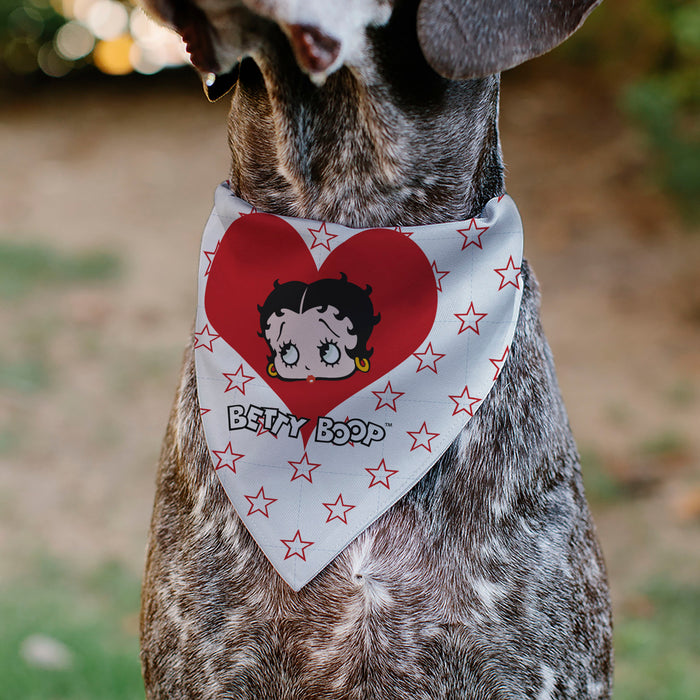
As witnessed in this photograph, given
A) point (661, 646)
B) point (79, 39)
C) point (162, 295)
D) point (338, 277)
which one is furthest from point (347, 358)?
point (79, 39)

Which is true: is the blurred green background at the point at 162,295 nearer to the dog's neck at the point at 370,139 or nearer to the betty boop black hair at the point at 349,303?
the betty boop black hair at the point at 349,303

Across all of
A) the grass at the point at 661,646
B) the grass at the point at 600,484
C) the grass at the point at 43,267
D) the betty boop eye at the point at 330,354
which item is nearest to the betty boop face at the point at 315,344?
the betty boop eye at the point at 330,354

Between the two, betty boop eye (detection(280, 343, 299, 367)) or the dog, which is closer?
the dog

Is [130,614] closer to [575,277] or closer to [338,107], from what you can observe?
[338,107]

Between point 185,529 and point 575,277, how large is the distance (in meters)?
5.68

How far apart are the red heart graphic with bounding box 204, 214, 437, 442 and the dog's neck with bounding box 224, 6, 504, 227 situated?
3.0 inches

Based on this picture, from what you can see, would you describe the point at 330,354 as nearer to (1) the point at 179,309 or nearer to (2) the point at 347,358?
(2) the point at 347,358

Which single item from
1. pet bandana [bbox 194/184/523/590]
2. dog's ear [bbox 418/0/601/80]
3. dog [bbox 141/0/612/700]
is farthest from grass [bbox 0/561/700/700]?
dog's ear [bbox 418/0/601/80]

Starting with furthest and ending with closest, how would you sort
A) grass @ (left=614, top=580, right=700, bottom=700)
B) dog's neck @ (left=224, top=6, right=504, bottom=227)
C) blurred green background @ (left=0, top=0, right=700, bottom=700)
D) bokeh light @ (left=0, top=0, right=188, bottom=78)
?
bokeh light @ (left=0, top=0, right=188, bottom=78) → blurred green background @ (left=0, top=0, right=700, bottom=700) → grass @ (left=614, top=580, right=700, bottom=700) → dog's neck @ (left=224, top=6, right=504, bottom=227)

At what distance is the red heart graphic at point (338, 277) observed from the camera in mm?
2191

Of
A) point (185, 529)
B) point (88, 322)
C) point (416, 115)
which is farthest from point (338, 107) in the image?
point (88, 322)

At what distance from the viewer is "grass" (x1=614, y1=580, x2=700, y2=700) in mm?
3867

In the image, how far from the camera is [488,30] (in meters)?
1.91

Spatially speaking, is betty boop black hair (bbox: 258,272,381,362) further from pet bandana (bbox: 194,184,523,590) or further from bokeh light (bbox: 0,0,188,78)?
bokeh light (bbox: 0,0,188,78)
